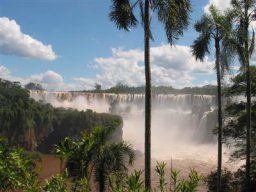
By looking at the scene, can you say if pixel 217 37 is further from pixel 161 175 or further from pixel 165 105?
pixel 165 105

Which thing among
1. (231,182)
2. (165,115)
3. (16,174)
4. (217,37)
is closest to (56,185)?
(16,174)

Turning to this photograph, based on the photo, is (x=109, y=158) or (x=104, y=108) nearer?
(x=109, y=158)

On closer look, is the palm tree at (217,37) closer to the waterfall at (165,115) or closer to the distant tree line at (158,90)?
the waterfall at (165,115)

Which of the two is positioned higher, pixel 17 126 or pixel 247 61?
pixel 247 61

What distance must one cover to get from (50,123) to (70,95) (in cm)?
1732

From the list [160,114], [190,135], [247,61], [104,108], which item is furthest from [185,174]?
[104,108]

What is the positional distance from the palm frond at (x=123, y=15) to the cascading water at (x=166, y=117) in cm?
4430

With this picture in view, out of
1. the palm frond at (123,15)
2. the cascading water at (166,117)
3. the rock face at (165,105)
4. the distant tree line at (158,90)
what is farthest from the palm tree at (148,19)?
the distant tree line at (158,90)

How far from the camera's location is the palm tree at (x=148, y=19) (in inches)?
427

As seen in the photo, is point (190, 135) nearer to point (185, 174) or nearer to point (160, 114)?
point (160, 114)

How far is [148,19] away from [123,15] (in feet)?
2.28

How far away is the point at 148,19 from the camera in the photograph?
439 inches

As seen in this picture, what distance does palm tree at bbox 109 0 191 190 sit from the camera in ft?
35.6

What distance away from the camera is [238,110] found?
21.8 metres
